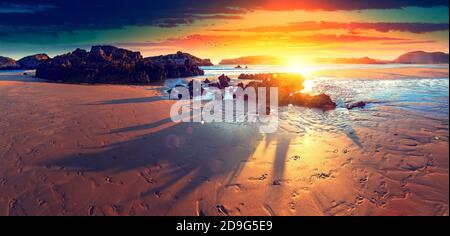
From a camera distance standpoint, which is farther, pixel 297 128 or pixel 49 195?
pixel 297 128

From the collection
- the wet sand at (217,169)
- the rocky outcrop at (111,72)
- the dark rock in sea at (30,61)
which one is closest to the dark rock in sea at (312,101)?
the wet sand at (217,169)

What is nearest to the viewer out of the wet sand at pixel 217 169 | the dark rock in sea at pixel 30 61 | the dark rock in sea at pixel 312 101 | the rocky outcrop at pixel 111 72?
the wet sand at pixel 217 169

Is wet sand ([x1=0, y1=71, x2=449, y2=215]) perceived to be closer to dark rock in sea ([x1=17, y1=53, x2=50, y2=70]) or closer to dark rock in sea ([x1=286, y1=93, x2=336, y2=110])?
dark rock in sea ([x1=286, y1=93, x2=336, y2=110])

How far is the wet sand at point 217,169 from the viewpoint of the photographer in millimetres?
4773

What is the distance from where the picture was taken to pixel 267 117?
11336 millimetres

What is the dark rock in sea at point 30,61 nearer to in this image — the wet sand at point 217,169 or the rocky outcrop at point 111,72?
the rocky outcrop at point 111,72

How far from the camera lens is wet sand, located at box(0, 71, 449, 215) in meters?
4.77

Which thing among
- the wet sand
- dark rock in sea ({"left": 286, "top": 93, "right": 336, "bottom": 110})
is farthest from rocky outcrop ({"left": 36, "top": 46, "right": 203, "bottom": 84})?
the wet sand

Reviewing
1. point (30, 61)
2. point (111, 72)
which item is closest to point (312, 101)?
point (111, 72)

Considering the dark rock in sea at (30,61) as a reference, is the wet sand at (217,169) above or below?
below

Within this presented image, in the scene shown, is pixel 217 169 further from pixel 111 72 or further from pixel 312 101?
pixel 111 72

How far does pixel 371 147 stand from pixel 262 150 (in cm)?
324

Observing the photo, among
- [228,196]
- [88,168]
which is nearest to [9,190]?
[88,168]
